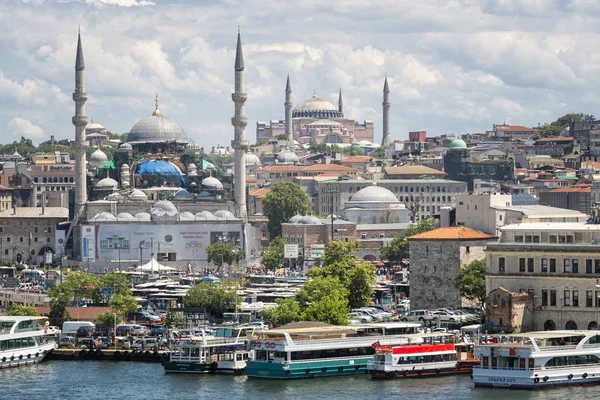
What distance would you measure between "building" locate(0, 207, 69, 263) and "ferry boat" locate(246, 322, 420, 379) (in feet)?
238

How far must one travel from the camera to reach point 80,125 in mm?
146000

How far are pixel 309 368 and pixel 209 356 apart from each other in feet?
16.2

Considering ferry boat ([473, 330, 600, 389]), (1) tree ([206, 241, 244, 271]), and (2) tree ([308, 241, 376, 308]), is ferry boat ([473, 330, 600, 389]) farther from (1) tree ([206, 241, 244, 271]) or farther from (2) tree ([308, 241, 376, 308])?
(1) tree ([206, 241, 244, 271])

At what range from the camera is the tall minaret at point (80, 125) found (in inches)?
5689

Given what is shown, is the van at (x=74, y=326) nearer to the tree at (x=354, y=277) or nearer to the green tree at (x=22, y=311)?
the green tree at (x=22, y=311)

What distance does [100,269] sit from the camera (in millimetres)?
130625

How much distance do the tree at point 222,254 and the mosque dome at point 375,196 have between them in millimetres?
28030

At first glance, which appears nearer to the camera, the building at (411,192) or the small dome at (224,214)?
the small dome at (224,214)

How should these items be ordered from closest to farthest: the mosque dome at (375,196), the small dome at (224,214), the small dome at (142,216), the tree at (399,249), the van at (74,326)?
the van at (74,326), the tree at (399,249), the small dome at (142,216), the small dome at (224,214), the mosque dome at (375,196)

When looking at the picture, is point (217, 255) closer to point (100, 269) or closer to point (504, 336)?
point (100, 269)

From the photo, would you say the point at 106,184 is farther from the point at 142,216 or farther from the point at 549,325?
the point at 549,325

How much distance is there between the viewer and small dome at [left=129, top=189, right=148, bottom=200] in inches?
5723

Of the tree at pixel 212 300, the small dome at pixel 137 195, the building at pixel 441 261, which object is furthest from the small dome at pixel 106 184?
the building at pixel 441 261

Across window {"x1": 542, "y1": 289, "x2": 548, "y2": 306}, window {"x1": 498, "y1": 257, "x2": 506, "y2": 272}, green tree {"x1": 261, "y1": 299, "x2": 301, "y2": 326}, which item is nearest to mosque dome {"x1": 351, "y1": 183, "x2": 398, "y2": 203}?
green tree {"x1": 261, "y1": 299, "x2": 301, "y2": 326}
